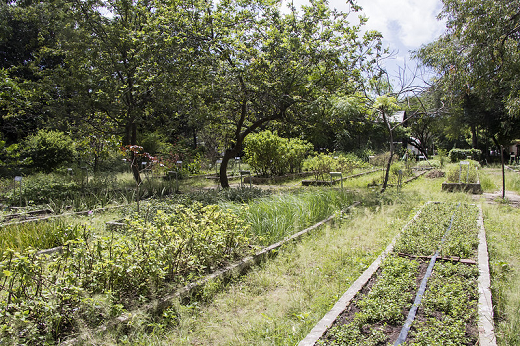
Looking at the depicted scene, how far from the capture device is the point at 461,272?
3.69 metres

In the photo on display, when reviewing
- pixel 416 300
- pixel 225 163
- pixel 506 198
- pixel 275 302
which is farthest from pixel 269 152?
pixel 416 300

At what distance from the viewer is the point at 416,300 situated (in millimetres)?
3129

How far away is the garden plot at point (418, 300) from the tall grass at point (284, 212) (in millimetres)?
1737

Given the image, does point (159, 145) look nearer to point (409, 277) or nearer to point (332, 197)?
point (332, 197)

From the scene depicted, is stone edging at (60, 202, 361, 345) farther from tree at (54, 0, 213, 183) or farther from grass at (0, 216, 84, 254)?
tree at (54, 0, 213, 183)

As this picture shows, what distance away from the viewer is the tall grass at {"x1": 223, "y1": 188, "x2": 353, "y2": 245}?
5.35 m

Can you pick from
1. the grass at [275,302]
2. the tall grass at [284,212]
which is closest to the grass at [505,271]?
the grass at [275,302]

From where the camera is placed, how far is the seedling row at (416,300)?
2.57m

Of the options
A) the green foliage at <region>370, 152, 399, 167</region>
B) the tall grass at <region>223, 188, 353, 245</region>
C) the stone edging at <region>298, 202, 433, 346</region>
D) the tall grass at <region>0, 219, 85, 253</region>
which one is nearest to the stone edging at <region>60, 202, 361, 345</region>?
the tall grass at <region>223, 188, 353, 245</region>

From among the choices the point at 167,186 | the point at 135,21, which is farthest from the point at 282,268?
the point at 135,21

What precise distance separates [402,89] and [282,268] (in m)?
8.75

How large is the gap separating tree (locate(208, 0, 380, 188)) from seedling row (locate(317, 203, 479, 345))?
5.41m

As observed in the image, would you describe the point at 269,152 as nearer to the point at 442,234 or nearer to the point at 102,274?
the point at 442,234

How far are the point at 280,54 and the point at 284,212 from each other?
4.96m
